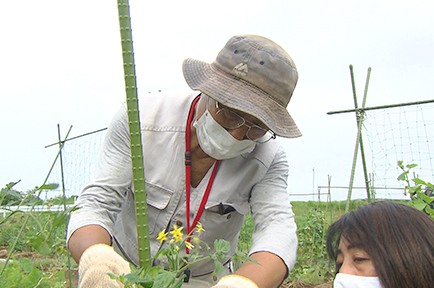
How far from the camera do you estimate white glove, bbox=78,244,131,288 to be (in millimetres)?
1156

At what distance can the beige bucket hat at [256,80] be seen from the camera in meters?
1.59

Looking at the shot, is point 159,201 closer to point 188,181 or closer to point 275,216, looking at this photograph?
point 188,181

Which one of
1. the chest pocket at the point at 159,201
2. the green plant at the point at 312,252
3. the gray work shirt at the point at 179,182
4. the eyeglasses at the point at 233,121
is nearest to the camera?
the eyeglasses at the point at 233,121

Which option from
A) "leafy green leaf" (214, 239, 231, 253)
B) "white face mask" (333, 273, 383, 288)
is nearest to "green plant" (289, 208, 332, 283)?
"white face mask" (333, 273, 383, 288)

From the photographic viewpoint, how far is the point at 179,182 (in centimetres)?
194

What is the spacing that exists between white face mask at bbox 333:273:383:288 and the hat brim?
0.59 m

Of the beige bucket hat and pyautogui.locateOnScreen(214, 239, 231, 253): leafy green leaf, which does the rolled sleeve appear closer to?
the beige bucket hat

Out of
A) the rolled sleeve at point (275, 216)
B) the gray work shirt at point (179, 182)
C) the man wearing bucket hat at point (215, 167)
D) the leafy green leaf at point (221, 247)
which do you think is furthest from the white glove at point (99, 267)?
the rolled sleeve at point (275, 216)

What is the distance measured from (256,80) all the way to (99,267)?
0.93 metres

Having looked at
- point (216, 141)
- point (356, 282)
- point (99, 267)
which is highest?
point (216, 141)

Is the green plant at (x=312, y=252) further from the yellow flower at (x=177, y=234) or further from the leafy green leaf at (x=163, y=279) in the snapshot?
the leafy green leaf at (x=163, y=279)

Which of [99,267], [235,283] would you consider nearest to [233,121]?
[235,283]

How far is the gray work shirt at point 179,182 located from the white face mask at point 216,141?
13 centimetres

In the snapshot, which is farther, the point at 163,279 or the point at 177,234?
the point at 177,234
